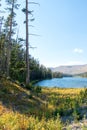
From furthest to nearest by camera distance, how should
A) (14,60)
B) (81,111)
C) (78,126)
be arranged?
(14,60)
(81,111)
(78,126)

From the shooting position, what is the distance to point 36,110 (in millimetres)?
16094

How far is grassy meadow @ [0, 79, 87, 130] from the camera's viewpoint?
8.58m

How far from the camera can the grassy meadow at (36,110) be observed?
8.58 m

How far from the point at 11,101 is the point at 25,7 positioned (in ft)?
44.5

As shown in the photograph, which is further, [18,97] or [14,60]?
[14,60]

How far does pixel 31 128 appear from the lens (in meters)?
8.27

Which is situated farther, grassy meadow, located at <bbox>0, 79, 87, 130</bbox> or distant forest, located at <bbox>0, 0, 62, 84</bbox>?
distant forest, located at <bbox>0, 0, 62, 84</bbox>

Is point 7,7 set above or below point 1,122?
above

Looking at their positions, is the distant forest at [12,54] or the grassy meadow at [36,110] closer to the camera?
the grassy meadow at [36,110]

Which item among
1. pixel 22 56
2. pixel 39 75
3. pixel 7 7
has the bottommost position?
→ pixel 39 75

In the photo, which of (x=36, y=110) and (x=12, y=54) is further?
(x=12, y=54)

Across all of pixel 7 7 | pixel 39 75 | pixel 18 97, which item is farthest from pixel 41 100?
pixel 39 75

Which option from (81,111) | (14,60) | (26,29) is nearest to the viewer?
(81,111)

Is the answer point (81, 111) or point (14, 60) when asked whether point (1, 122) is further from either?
point (14, 60)
